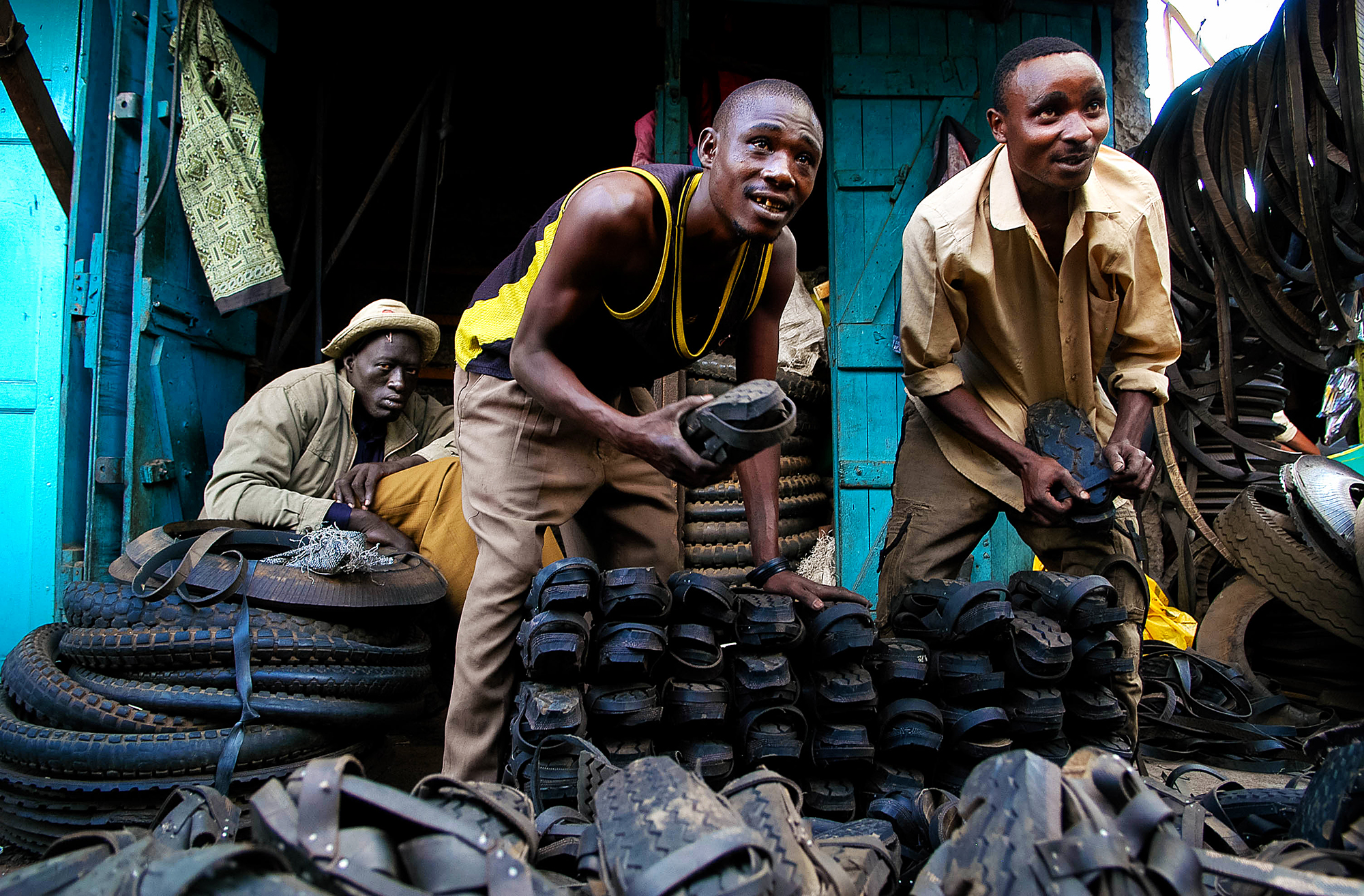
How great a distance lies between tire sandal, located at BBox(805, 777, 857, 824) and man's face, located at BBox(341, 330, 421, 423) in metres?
2.37

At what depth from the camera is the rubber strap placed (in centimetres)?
94

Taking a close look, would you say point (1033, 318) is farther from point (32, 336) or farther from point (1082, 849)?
point (32, 336)

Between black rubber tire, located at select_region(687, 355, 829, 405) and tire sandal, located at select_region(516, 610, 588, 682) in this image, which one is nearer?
tire sandal, located at select_region(516, 610, 588, 682)

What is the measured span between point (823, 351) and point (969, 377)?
1.78m

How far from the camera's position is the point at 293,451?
303cm

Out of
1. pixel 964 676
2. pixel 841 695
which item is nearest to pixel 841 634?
pixel 841 695

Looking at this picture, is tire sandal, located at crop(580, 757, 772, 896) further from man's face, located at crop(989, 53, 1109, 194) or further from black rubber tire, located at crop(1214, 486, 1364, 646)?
black rubber tire, located at crop(1214, 486, 1364, 646)

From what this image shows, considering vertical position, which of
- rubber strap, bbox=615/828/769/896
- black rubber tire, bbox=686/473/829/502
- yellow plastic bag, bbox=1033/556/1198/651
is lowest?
yellow plastic bag, bbox=1033/556/1198/651

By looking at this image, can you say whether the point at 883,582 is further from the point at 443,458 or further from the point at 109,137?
the point at 109,137

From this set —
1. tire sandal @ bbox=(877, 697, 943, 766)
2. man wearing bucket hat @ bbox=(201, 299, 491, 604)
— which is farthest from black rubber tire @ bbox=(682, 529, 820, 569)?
tire sandal @ bbox=(877, 697, 943, 766)

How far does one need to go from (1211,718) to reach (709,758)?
220 centimetres

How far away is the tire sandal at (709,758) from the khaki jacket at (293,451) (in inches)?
64.0

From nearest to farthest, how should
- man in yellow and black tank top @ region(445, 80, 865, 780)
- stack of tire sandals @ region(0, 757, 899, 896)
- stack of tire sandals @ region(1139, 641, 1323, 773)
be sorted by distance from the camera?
stack of tire sandals @ region(0, 757, 899, 896) < man in yellow and black tank top @ region(445, 80, 865, 780) < stack of tire sandals @ region(1139, 641, 1323, 773)

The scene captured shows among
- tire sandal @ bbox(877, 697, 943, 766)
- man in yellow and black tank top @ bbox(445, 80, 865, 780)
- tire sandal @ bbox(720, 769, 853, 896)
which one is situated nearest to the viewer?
tire sandal @ bbox(720, 769, 853, 896)
